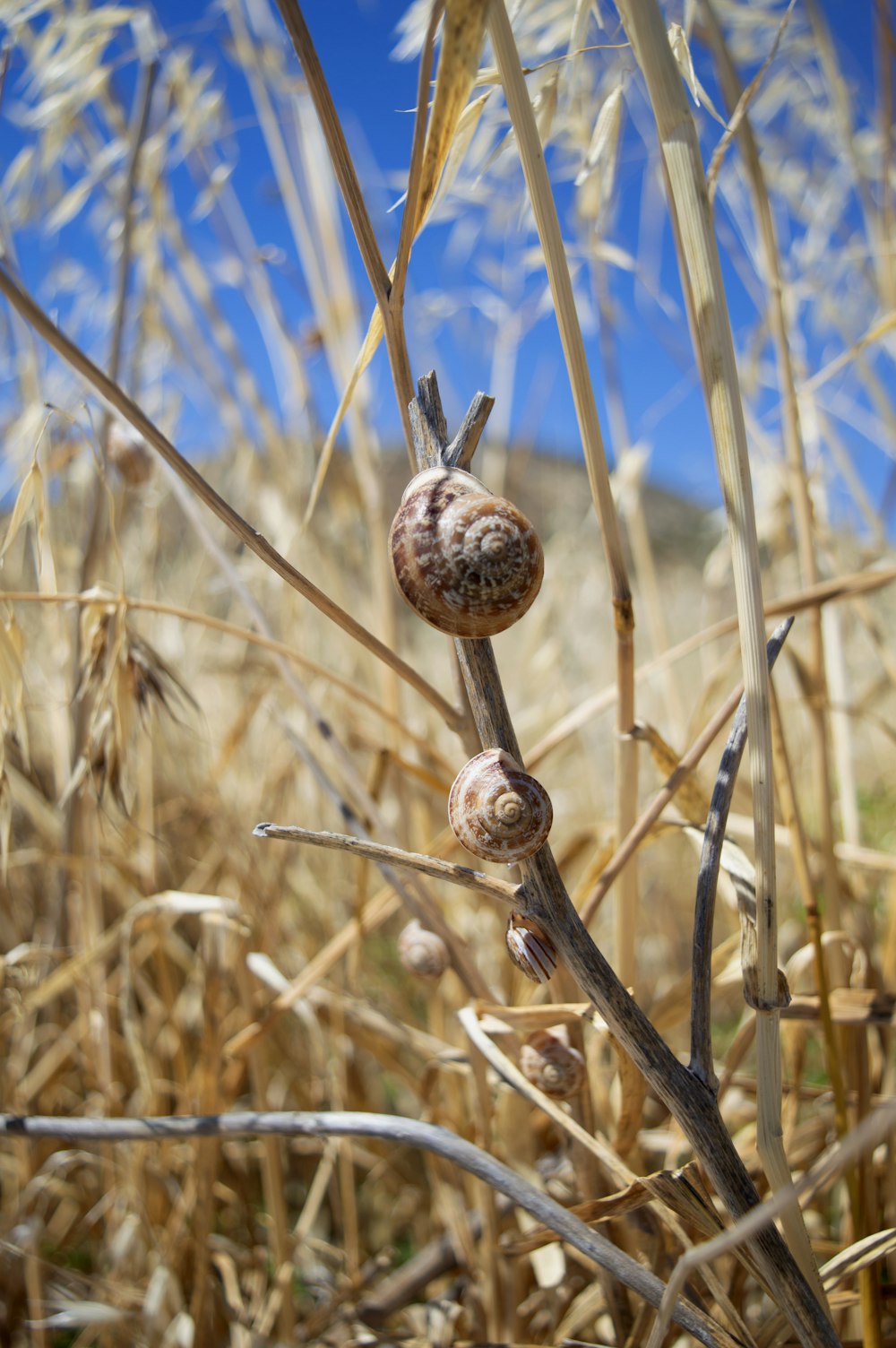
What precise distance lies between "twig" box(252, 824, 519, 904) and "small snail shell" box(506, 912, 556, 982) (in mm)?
15

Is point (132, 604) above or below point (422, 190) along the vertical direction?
below

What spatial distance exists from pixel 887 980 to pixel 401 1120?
540 mm

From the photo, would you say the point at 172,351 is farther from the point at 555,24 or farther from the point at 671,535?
the point at 671,535

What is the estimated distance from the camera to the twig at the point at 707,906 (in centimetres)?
36

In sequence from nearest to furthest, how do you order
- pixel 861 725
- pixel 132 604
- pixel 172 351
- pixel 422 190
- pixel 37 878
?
pixel 422 190
pixel 132 604
pixel 172 351
pixel 37 878
pixel 861 725

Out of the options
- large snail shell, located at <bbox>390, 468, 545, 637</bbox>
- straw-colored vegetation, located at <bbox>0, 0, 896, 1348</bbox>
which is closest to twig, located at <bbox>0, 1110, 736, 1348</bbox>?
straw-colored vegetation, located at <bbox>0, 0, 896, 1348</bbox>

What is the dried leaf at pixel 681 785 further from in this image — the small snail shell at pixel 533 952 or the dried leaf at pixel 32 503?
the dried leaf at pixel 32 503

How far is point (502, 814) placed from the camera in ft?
1.01

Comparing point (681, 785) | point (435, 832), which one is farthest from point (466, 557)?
point (435, 832)

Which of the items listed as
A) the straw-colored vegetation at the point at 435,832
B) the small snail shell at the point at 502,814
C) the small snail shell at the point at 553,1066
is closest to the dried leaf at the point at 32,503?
the straw-colored vegetation at the point at 435,832

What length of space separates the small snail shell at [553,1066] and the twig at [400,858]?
0.46 ft

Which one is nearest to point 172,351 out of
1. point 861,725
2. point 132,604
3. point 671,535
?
point 132,604

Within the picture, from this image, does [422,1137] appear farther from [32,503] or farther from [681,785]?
[32,503]

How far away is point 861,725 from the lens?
2.15 m
